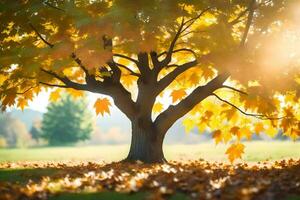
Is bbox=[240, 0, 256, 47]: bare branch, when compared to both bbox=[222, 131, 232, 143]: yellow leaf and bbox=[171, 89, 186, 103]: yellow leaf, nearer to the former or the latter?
bbox=[171, 89, 186, 103]: yellow leaf

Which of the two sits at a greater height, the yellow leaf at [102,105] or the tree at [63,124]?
the tree at [63,124]

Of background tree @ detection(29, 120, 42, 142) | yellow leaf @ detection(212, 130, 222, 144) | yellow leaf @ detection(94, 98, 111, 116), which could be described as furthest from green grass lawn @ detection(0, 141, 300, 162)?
background tree @ detection(29, 120, 42, 142)

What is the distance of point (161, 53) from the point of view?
13234 mm

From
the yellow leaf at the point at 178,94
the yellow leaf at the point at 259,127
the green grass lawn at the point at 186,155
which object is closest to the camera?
the yellow leaf at the point at 178,94

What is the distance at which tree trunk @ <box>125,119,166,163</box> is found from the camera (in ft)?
43.1

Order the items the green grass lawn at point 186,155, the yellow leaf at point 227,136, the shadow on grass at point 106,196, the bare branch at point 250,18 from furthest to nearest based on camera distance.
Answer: the green grass lawn at point 186,155 → the yellow leaf at point 227,136 → the bare branch at point 250,18 → the shadow on grass at point 106,196

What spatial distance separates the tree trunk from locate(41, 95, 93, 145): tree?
54254 mm

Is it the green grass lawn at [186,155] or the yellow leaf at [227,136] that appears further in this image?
the green grass lawn at [186,155]

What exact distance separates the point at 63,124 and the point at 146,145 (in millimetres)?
55587

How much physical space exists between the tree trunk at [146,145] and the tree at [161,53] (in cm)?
3

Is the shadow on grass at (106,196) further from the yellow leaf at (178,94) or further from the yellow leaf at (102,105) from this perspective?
the yellow leaf at (178,94)

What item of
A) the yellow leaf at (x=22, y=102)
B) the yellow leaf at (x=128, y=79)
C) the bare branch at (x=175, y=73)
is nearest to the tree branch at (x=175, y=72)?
the bare branch at (x=175, y=73)

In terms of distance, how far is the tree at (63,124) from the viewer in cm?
6688

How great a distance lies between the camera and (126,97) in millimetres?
13484
